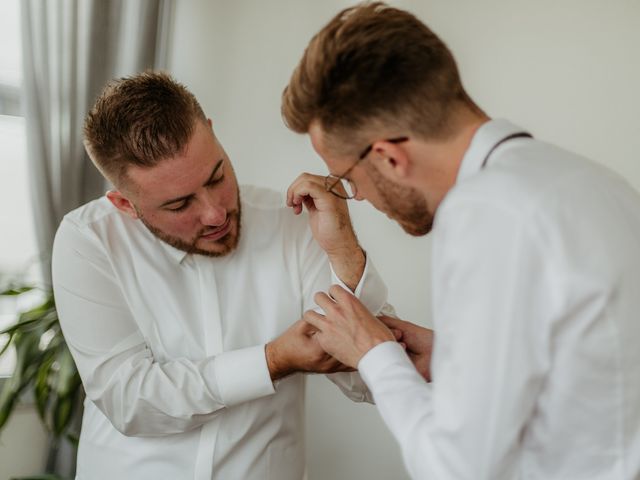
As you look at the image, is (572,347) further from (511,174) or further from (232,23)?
(232,23)

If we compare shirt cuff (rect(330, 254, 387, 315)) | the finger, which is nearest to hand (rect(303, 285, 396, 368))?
the finger

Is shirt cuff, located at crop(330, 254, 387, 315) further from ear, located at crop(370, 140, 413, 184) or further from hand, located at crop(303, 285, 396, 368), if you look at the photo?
ear, located at crop(370, 140, 413, 184)

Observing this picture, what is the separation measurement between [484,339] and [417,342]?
0.75 meters

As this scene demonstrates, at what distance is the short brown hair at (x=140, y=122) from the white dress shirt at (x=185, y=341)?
260 mm

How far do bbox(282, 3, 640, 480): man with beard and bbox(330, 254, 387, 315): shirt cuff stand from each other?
1.63 feet

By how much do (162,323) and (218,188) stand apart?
1.26ft

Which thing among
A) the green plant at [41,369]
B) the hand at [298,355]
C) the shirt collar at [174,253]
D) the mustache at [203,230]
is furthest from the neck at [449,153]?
the green plant at [41,369]

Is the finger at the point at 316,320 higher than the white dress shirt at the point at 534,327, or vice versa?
the white dress shirt at the point at 534,327

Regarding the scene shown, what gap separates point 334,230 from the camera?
68.7 inches

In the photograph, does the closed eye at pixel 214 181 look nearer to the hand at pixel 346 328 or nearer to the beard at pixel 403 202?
the hand at pixel 346 328

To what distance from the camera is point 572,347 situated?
3.15 feet

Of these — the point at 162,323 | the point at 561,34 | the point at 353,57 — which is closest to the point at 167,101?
the point at 162,323

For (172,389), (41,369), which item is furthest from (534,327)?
(41,369)

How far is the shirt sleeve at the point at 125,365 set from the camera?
5.41ft
